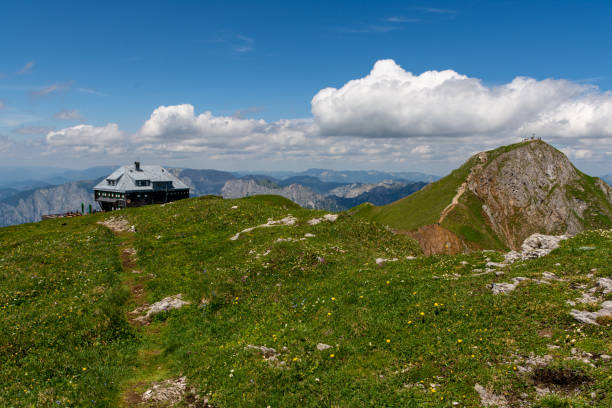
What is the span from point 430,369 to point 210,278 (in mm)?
17398

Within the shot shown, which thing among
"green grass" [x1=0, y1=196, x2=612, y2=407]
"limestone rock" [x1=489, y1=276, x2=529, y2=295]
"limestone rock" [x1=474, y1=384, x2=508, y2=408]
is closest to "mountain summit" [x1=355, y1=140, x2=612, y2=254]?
"green grass" [x1=0, y1=196, x2=612, y2=407]

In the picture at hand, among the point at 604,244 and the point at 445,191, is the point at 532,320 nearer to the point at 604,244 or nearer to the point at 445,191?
the point at 604,244

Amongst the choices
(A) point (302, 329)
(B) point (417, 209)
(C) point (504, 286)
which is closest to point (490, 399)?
(C) point (504, 286)

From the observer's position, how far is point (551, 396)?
10086 mm

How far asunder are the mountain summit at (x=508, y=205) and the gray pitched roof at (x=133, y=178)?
350 ft

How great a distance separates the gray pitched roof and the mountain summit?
107m

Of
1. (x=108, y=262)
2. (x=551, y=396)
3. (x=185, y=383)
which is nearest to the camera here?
(x=551, y=396)

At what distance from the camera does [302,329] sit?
16234 millimetres

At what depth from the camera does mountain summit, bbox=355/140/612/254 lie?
161m

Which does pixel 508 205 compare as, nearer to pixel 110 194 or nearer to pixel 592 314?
pixel 110 194

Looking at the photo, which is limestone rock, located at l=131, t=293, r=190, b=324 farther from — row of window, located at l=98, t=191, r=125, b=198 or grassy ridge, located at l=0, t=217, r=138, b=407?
row of window, located at l=98, t=191, r=125, b=198

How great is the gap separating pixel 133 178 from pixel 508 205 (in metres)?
195

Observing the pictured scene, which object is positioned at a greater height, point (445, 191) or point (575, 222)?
point (445, 191)

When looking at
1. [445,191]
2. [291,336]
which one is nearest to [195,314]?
[291,336]
